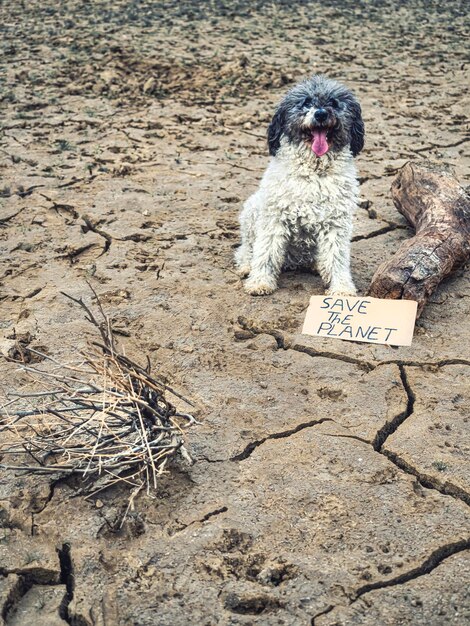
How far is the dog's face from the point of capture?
4.09m

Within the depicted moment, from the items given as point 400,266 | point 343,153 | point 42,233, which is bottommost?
point 42,233

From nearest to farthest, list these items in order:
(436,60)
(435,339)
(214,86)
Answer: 1. (435,339)
2. (214,86)
3. (436,60)

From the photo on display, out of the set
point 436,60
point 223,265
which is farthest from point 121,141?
point 436,60

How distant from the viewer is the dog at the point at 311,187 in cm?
416

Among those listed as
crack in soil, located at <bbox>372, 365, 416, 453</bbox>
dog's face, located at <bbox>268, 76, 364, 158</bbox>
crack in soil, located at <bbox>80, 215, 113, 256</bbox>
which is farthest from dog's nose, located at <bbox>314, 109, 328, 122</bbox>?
crack in soil, located at <bbox>80, 215, 113, 256</bbox>

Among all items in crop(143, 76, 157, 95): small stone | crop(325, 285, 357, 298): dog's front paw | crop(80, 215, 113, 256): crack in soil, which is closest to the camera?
crop(325, 285, 357, 298): dog's front paw

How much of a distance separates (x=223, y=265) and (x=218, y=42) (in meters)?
5.83

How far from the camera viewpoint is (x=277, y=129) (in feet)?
14.1

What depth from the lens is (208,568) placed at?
258cm

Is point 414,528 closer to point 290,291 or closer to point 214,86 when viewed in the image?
point 290,291

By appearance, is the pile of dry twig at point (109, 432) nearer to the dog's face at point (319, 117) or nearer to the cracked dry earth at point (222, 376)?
the cracked dry earth at point (222, 376)

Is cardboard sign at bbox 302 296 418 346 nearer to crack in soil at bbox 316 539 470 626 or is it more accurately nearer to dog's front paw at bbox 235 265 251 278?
dog's front paw at bbox 235 265 251 278

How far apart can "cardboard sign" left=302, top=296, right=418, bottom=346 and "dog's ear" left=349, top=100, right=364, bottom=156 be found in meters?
0.90

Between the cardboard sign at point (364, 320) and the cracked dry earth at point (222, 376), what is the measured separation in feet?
0.27
